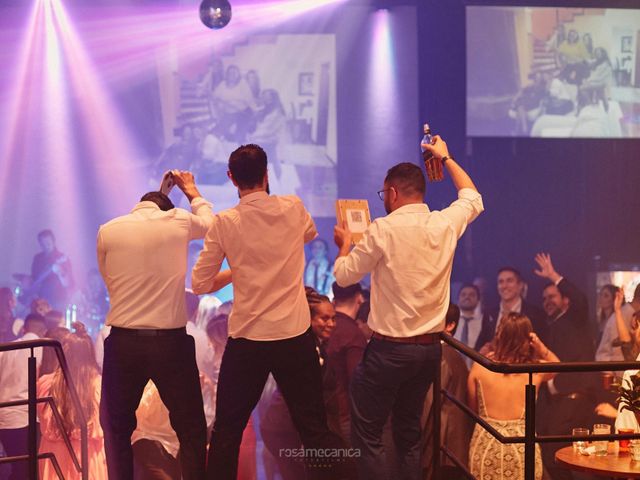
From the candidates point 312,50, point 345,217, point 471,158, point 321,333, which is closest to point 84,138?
point 312,50

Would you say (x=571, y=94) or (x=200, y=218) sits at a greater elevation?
(x=571, y=94)

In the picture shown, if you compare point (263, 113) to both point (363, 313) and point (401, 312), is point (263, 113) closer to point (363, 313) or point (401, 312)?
point (363, 313)

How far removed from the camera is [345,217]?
11.0ft

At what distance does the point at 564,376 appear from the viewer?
21.0 ft

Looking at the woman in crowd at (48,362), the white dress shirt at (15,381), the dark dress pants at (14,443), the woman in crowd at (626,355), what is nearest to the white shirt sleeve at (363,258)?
the woman in crowd at (626,355)

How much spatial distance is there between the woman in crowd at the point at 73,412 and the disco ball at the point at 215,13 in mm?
2750

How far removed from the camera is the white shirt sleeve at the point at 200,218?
339cm

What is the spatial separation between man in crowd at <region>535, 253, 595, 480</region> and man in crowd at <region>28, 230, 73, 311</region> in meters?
4.07

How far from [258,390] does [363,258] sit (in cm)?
59

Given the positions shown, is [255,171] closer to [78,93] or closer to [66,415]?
[66,415]

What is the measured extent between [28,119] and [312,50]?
2585mm

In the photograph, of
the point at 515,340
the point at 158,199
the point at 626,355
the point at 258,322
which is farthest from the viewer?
the point at 626,355

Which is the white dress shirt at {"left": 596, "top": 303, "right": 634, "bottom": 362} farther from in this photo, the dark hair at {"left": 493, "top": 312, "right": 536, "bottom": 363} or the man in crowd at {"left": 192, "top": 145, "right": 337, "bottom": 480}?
the man in crowd at {"left": 192, "top": 145, "right": 337, "bottom": 480}

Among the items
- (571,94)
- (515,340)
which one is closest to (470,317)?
(571,94)
